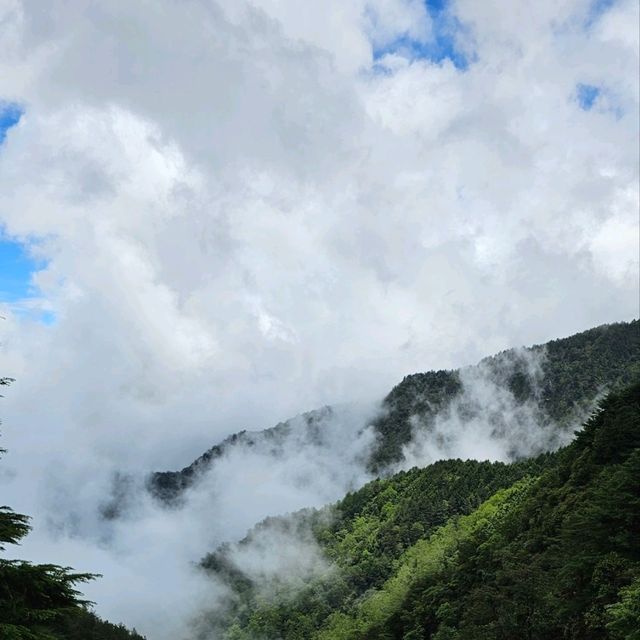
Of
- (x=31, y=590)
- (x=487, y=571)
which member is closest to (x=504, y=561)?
(x=487, y=571)

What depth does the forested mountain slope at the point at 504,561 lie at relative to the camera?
3300 cm

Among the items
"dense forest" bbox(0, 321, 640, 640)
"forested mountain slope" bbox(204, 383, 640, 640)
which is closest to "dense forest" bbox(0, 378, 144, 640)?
"dense forest" bbox(0, 321, 640, 640)

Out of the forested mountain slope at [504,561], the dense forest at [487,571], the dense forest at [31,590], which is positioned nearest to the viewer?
the dense forest at [31,590]

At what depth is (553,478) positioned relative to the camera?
84.2 m

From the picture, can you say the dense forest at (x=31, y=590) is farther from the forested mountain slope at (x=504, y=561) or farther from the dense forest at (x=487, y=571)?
the forested mountain slope at (x=504, y=561)

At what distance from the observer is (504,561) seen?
198 ft

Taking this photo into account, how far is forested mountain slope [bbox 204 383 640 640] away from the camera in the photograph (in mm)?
33000

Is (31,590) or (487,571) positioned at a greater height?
(31,590)

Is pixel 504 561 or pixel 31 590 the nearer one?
pixel 31 590

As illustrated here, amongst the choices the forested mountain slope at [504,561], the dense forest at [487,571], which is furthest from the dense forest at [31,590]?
the forested mountain slope at [504,561]

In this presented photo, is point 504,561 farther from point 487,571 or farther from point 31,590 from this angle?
point 31,590

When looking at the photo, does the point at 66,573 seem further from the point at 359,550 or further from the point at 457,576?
the point at 359,550

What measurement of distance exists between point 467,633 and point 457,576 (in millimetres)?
30188

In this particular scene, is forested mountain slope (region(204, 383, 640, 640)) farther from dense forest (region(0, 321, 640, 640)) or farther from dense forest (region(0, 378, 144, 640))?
dense forest (region(0, 378, 144, 640))
